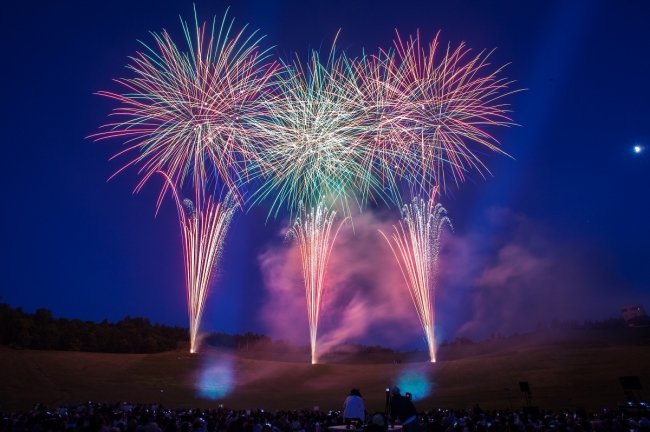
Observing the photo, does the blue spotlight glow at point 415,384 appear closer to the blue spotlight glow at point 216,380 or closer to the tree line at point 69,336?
the blue spotlight glow at point 216,380

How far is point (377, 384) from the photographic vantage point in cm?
4162

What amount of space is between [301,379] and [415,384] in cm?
1242

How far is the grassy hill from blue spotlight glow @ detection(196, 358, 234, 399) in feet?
0.32

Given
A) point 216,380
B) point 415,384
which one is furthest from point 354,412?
point 216,380

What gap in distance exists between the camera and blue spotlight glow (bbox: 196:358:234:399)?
3880 centimetres

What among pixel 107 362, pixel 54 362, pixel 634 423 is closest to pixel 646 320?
pixel 634 423

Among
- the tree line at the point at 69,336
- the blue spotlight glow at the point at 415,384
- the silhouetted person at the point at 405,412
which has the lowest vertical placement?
the silhouetted person at the point at 405,412

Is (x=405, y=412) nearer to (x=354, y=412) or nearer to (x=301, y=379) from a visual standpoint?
(x=354, y=412)

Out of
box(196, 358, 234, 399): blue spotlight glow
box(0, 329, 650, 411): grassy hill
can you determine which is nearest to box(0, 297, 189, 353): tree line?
box(0, 329, 650, 411): grassy hill

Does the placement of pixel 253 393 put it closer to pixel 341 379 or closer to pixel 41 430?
pixel 341 379

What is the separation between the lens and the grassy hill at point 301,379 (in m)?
32.6

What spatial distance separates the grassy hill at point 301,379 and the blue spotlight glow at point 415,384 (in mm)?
99

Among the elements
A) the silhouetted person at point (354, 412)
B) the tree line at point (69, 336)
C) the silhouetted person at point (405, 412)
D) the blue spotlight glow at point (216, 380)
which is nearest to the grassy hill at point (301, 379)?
the blue spotlight glow at point (216, 380)

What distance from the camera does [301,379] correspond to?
1775 inches
